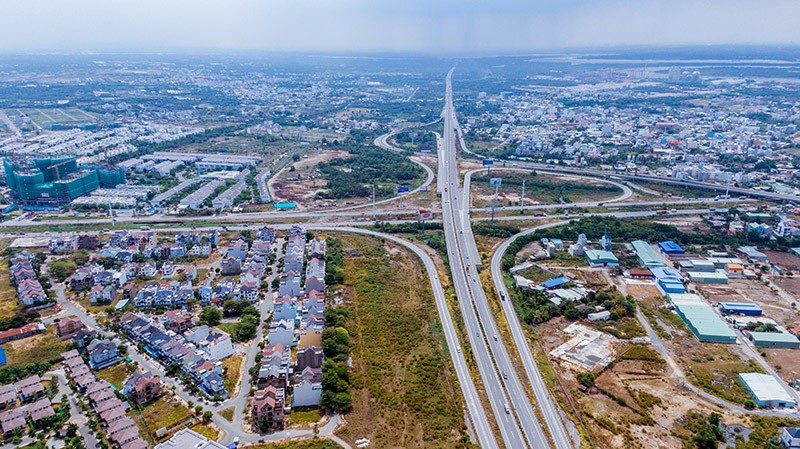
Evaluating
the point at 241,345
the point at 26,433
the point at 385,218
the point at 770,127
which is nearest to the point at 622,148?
the point at 770,127

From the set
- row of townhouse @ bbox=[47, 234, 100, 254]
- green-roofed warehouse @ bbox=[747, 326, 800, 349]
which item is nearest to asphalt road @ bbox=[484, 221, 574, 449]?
green-roofed warehouse @ bbox=[747, 326, 800, 349]

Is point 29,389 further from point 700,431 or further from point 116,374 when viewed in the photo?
point 700,431

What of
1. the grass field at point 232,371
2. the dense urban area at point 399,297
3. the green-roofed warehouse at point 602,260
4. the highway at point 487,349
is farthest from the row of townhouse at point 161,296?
the green-roofed warehouse at point 602,260

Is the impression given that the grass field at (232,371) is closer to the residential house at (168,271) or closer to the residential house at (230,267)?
the residential house at (230,267)

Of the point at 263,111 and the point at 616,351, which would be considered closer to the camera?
the point at 616,351

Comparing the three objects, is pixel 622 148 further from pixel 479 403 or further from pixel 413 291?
pixel 479 403

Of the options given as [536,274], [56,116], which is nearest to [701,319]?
[536,274]

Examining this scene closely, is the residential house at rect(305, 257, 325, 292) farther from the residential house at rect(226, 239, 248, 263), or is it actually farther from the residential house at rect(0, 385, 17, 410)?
the residential house at rect(0, 385, 17, 410)
